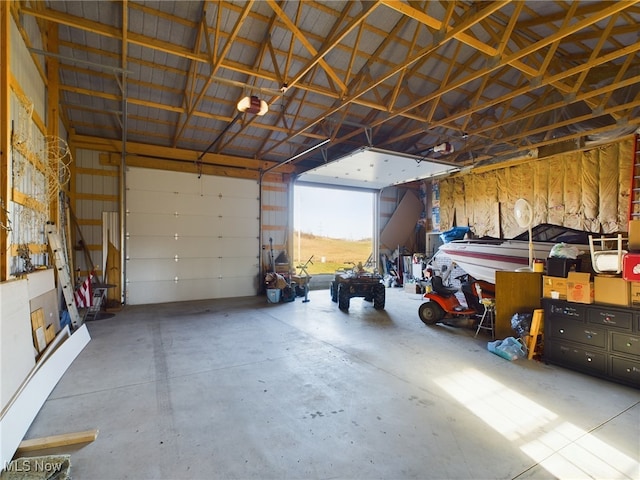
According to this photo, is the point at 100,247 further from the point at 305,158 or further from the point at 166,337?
the point at 305,158

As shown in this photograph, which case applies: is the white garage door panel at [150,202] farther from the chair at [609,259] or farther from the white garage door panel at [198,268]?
the chair at [609,259]

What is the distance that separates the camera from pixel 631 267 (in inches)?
121

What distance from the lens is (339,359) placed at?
152 inches

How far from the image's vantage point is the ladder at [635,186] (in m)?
5.71

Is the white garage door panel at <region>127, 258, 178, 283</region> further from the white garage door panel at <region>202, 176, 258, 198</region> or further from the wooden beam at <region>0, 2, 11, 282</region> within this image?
the wooden beam at <region>0, 2, 11, 282</region>

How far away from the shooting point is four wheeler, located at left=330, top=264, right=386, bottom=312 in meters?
6.61

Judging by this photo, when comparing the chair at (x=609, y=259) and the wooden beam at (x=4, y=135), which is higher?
the wooden beam at (x=4, y=135)

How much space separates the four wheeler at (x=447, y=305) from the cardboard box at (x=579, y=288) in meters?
1.74

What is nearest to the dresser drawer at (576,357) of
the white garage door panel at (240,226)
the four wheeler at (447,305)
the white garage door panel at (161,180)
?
the four wheeler at (447,305)

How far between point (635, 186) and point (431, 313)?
14.9 ft

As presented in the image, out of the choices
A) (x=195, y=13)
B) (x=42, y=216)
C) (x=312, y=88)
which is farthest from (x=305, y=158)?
(x=42, y=216)

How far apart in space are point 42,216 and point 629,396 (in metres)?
7.08

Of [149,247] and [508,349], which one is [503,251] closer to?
[508,349]

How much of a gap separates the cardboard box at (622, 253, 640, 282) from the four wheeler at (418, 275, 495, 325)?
219cm
